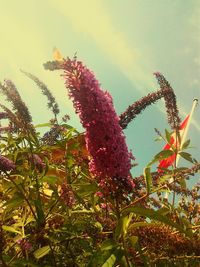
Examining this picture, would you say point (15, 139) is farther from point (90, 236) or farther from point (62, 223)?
point (90, 236)

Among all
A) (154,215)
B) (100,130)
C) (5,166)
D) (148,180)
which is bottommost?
(154,215)

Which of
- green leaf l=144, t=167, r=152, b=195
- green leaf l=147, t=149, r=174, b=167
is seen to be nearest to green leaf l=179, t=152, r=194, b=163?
green leaf l=147, t=149, r=174, b=167

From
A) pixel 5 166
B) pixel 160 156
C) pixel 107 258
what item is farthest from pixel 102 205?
pixel 107 258

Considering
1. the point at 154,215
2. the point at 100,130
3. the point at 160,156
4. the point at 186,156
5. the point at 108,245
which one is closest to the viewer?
the point at 154,215

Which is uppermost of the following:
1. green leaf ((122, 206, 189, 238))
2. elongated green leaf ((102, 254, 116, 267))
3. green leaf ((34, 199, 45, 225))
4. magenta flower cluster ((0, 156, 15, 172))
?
magenta flower cluster ((0, 156, 15, 172))

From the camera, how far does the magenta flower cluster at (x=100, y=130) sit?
2512 mm

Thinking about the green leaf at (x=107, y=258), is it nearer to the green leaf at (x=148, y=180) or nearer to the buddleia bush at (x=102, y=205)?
the buddleia bush at (x=102, y=205)

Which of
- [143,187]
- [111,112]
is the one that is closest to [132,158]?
[111,112]

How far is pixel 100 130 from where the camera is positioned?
2.51 m

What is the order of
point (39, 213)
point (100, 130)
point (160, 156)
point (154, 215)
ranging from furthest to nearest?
1. point (160, 156)
2. point (39, 213)
3. point (100, 130)
4. point (154, 215)

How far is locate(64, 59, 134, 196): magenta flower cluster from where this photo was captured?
2.51 m

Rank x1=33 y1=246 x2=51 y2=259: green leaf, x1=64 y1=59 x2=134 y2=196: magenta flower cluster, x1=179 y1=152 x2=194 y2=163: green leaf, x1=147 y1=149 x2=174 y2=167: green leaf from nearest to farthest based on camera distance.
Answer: x1=64 y1=59 x2=134 y2=196: magenta flower cluster
x1=33 y1=246 x2=51 y2=259: green leaf
x1=147 y1=149 x2=174 y2=167: green leaf
x1=179 y1=152 x2=194 y2=163: green leaf

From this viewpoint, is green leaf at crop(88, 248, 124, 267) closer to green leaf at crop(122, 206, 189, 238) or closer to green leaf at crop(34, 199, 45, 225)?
green leaf at crop(122, 206, 189, 238)

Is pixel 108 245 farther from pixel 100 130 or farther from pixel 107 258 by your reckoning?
pixel 100 130
